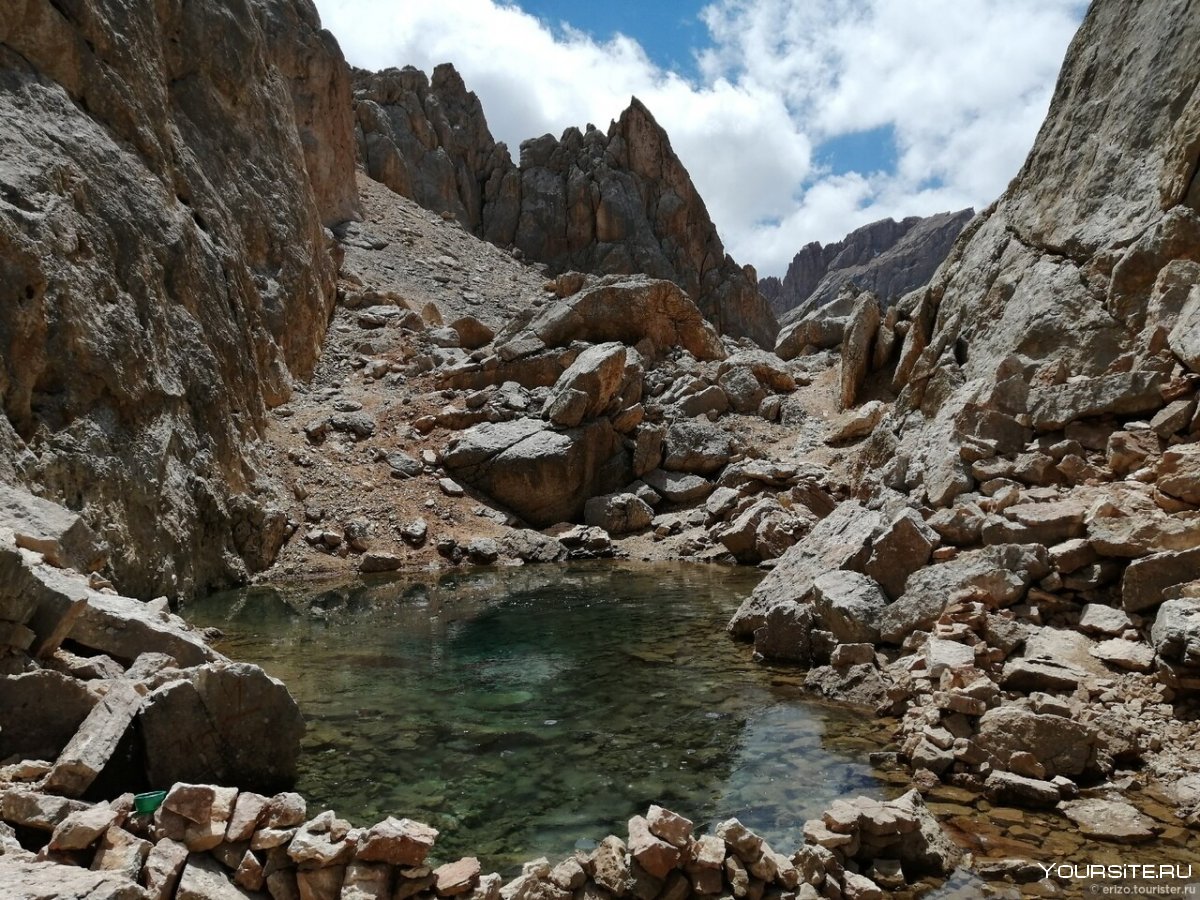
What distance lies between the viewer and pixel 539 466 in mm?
32781

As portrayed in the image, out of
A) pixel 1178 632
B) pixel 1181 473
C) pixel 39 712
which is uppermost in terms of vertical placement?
pixel 1181 473

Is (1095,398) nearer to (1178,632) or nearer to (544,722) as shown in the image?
(1178,632)

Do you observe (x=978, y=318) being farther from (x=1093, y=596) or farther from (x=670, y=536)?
(x=670, y=536)

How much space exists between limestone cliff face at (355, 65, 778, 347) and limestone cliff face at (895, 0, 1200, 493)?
210ft

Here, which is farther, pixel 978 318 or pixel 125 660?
pixel 978 318

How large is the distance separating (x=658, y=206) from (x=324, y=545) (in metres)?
72.9

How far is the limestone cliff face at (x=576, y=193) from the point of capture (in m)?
85.2

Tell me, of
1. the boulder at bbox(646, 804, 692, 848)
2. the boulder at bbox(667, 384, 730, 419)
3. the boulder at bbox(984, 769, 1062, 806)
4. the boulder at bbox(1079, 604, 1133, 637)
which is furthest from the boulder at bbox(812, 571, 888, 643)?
the boulder at bbox(667, 384, 730, 419)

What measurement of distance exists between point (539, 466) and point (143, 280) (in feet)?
53.1

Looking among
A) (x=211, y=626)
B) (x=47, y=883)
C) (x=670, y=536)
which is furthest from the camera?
(x=670, y=536)

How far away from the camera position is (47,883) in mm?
4973

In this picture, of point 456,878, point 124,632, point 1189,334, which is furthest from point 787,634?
point 124,632

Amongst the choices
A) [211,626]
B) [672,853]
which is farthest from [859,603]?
[211,626]

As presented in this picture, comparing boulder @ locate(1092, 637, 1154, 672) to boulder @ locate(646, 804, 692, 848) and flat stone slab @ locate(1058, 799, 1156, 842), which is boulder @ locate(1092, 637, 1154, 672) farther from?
boulder @ locate(646, 804, 692, 848)
